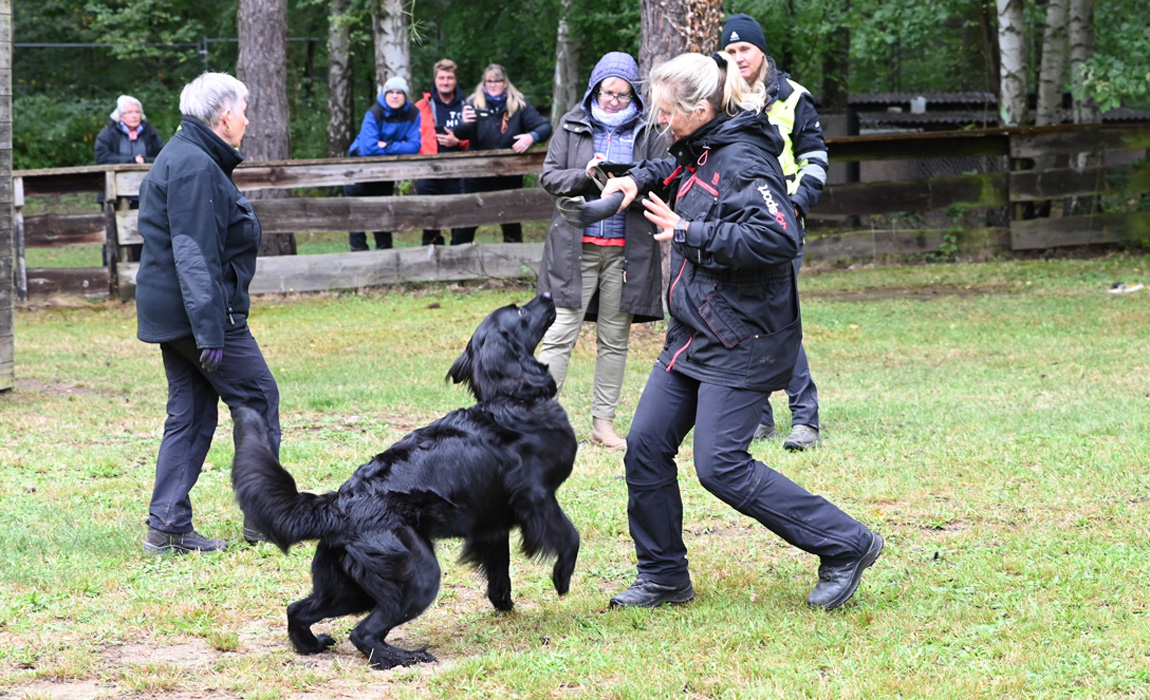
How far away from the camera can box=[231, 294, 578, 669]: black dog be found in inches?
143

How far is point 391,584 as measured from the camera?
361 cm

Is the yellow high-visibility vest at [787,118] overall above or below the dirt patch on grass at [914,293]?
above

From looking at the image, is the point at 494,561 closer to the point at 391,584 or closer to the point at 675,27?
the point at 391,584

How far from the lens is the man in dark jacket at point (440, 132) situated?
1331cm

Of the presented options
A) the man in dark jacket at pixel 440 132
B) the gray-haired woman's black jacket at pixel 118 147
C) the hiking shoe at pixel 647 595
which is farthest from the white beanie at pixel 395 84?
the hiking shoe at pixel 647 595

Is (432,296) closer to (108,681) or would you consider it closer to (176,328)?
(176,328)

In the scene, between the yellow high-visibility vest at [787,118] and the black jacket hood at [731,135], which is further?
the yellow high-visibility vest at [787,118]

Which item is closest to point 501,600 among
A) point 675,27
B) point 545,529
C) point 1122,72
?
point 545,529

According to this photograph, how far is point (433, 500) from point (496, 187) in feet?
33.3

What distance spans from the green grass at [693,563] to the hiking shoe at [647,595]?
7 cm

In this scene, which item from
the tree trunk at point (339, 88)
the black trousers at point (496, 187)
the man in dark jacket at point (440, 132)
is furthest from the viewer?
the tree trunk at point (339, 88)

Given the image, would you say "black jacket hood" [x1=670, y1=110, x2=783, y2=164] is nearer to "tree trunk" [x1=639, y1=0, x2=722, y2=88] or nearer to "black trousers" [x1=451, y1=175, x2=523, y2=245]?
"tree trunk" [x1=639, y1=0, x2=722, y2=88]

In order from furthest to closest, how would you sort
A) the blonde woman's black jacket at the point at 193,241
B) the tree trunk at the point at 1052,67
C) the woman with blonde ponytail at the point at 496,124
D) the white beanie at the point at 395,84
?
1. the tree trunk at the point at 1052,67
2. the woman with blonde ponytail at the point at 496,124
3. the white beanie at the point at 395,84
4. the blonde woman's black jacket at the point at 193,241

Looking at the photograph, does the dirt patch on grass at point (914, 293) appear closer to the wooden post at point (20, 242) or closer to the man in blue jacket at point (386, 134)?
the man in blue jacket at point (386, 134)
